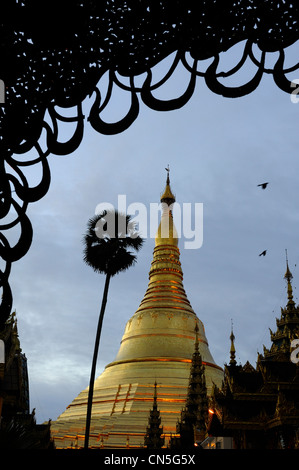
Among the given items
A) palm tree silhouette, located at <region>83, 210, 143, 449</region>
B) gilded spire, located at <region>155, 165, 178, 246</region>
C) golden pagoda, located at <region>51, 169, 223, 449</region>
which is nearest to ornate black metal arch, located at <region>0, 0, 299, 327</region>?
palm tree silhouette, located at <region>83, 210, 143, 449</region>

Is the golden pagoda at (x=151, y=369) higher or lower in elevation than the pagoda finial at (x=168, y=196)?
lower

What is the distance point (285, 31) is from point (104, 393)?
118 ft

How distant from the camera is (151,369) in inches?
1462

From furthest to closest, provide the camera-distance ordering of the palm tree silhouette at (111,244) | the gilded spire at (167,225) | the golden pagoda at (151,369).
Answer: the gilded spire at (167,225) → the golden pagoda at (151,369) → the palm tree silhouette at (111,244)

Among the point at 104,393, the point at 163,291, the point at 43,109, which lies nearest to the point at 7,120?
the point at 43,109

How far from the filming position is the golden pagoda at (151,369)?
31719 millimetres

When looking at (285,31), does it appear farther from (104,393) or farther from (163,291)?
(163,291)

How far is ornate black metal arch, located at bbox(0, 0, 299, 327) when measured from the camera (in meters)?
3.05

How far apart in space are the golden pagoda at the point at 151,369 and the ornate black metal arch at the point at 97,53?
1065 inches

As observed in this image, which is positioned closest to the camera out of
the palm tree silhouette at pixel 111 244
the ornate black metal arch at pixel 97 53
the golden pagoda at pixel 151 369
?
the ornate black metal arch at pixel 97 53

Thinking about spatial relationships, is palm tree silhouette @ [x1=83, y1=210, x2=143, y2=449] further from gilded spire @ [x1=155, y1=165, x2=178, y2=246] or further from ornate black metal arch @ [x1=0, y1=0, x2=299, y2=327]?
gilded spire @ [x1=155, y1=165, x2=178, y2=246]

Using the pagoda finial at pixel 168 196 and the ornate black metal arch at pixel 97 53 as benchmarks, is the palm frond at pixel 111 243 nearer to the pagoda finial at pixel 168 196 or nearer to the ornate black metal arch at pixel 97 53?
the ornate black metal arch at pixel 97 53

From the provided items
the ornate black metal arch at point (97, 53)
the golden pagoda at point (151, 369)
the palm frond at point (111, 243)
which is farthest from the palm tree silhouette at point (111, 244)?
the ornate black metal arch at point (97, 53)
